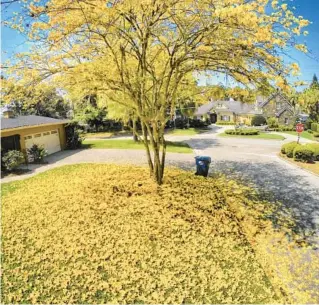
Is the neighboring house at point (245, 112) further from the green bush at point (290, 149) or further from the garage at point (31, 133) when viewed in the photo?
the garage at point (31, 133)

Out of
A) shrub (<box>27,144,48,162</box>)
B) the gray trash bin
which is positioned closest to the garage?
shrub (<box>27,144,48,162</box>)

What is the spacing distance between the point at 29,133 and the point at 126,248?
1484cm

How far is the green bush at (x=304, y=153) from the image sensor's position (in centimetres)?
1797

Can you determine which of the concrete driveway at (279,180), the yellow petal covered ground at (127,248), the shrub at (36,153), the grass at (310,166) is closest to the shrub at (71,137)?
the shrub at (36,153)

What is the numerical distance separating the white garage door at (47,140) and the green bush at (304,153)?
58.2 feet

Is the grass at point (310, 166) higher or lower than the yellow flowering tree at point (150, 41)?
lower

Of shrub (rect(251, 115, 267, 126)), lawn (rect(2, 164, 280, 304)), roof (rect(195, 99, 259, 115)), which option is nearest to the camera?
lawn (rect(2, 164, 280, 304))

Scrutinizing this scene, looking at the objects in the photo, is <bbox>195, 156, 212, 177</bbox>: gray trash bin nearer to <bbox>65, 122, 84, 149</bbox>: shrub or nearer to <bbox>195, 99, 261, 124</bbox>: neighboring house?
<bbox>65, 122, 84, 149</bbox>: shrub

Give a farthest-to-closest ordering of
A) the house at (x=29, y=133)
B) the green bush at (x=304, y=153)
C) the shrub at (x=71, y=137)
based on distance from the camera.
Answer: the shrub at (x=71, y=137)
the green bush at (x=304, y=153)
the house at (x=29, y=133)

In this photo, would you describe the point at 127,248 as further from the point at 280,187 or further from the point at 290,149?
the point at 290,149

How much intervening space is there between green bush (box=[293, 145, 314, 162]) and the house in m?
17.4

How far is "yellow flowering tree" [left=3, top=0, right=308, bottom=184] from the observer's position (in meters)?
7.24

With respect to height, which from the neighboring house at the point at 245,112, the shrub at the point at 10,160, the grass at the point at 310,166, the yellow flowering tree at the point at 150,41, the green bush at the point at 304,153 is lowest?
the grass at the point at 310,166

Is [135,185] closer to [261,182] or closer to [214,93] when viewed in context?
[214,93]
